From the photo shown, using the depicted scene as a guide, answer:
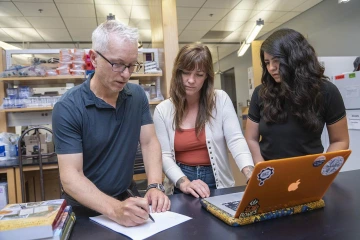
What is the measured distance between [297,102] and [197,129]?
0.44m

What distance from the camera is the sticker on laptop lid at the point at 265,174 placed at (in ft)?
2.08

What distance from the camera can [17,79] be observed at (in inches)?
93.7

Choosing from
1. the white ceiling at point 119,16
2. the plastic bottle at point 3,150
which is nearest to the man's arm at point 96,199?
the plastic bottle at point 3,150

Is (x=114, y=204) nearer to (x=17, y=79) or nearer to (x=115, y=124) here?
(x=115, y=124)

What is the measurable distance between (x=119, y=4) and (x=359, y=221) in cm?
421

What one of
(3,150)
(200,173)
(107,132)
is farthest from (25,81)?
(200,173)

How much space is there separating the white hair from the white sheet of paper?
0.55 m

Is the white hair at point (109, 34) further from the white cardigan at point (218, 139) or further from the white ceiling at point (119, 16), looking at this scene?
the white ceiling at point (119, 16)

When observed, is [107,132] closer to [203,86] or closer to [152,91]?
[203,86]

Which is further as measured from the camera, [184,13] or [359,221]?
[184,13]

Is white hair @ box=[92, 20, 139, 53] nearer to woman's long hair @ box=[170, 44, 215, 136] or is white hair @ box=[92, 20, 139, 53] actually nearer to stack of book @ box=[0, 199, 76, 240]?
woman's long hair @ box=[170, 44, 215, 136]

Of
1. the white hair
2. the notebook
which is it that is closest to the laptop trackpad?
the notebook

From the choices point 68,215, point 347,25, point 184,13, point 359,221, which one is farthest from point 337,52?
point 68,215

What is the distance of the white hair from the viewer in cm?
94
